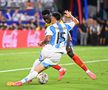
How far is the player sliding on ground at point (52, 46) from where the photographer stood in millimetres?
11484

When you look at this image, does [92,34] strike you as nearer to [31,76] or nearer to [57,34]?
[57,34]

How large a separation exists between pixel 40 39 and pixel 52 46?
17942 mm

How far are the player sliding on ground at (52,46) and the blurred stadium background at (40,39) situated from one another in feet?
1.35

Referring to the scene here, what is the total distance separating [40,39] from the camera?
29672 mm

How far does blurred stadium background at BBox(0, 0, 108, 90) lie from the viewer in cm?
1278

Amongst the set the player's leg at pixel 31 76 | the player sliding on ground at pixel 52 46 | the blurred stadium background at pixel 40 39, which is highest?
the player sliding on ground at pixel 52 46

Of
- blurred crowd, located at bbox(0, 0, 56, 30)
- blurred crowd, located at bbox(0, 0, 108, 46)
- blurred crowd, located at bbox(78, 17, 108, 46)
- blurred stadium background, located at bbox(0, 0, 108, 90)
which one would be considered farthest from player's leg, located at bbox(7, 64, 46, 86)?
blurred crowd, located at bbox(78, 17, 108, 46)

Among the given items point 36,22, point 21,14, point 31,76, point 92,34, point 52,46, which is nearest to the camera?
point 31,76

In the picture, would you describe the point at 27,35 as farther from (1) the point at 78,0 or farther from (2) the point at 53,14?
(2) the point at 53,14

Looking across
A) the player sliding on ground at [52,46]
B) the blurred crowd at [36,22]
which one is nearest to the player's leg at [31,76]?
the player sliding on ground at [52,46]

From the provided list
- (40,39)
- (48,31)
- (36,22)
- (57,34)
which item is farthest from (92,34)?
(48,31)

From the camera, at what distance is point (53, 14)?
1186cm

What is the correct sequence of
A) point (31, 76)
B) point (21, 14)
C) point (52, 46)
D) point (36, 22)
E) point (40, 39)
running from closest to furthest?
point (31, 76)
point (52, 46)
point (40, 39)
point (21, 14)
point (36, 22)

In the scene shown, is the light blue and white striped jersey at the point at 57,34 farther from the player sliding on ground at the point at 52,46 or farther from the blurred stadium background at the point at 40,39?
the blurred stadium background at the point at 40,39
